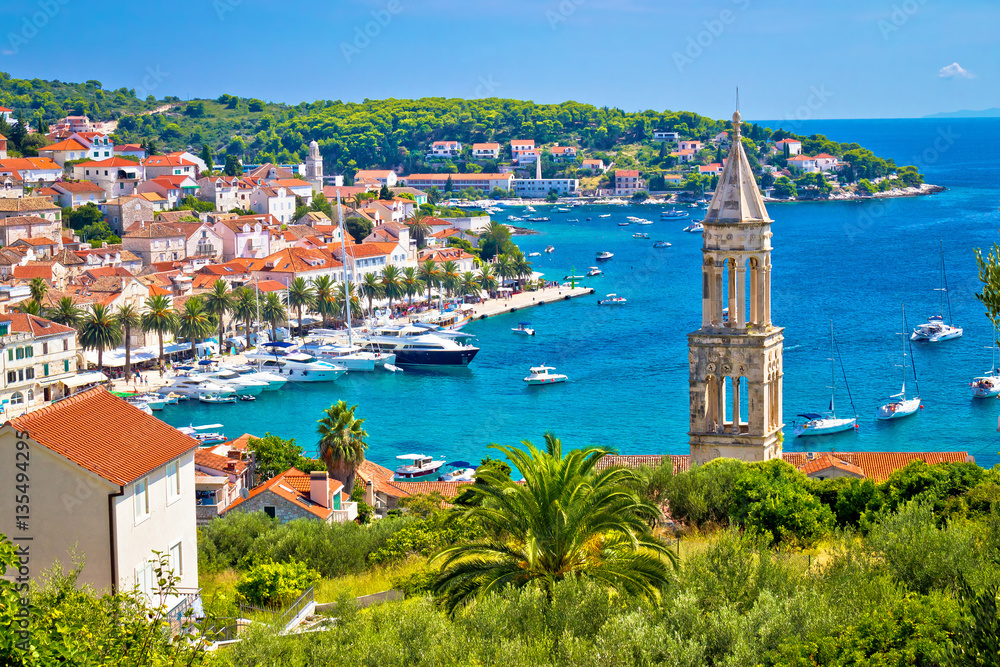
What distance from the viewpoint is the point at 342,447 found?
2794cm

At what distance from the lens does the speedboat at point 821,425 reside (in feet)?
144

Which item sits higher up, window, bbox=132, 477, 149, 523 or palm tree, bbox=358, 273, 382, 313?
window, bbox=132, 477, 149, 523

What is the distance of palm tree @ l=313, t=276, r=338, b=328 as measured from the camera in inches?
2717

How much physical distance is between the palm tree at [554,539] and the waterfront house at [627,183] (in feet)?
564

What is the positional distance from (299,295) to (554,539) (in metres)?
57.8

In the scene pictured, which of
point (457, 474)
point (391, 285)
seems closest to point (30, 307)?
point (457, 474)

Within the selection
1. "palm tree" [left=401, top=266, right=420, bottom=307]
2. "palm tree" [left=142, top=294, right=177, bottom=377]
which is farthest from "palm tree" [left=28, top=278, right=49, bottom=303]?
"palm tree" [left=401, top=266, right=420, bottom=307]

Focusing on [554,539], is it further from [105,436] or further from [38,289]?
[38,289]

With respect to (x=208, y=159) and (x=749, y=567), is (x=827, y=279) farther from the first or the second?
(x=749, y=567)

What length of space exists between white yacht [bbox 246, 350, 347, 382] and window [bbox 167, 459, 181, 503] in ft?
141

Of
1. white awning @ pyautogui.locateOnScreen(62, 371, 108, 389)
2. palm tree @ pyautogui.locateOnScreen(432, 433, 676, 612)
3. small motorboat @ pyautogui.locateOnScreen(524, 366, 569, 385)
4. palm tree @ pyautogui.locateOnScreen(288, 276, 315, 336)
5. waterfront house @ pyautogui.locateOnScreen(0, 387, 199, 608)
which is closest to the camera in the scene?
palm tree @ pyautogui.locateOnScreen(432, 433, 676, 612)

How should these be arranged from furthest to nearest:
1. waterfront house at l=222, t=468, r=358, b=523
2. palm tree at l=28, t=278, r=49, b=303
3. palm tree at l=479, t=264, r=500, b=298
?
palm tree at l=479, t=264, r=500, b=298, palm tree at l=28, t=278, r=49, b=303, waterfront house at l=222, t=468, r=358, b=523

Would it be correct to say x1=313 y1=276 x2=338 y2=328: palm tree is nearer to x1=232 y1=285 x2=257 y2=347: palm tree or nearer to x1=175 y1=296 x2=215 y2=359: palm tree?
x1=232 y1=285 x2=257 y2=347: palm tree

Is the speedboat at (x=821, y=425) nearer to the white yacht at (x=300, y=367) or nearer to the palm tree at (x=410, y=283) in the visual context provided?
the white yacht at (x=300, y=367)
